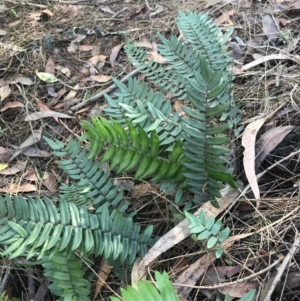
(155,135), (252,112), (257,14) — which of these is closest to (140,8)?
(257,14)

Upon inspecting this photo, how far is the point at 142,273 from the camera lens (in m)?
1.63

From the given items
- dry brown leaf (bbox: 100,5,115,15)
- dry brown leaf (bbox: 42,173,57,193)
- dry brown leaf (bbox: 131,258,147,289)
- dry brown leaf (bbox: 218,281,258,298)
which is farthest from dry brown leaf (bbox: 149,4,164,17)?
dry brown leaf (bbox: 218,281,258,298)

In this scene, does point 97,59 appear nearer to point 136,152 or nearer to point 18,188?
point 18,188

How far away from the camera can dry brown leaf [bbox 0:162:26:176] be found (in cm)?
234

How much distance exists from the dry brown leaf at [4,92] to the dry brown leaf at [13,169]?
20.7 inches

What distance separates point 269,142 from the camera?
1877mm

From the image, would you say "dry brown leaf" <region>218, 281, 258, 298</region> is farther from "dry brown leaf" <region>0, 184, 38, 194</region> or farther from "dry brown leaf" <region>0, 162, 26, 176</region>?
"dry brown leaf" <region>0, 162, 26, 176</region>

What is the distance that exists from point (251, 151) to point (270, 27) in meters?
1.13

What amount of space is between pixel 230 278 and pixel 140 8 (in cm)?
229

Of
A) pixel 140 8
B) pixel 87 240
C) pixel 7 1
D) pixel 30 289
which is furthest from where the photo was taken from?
pixel 7 1

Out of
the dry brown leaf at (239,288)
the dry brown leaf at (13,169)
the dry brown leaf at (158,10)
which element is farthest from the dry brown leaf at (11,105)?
the dry brown leaf at (239,288)

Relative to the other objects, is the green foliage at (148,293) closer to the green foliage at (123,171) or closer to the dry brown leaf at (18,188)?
the green foliage at (123,171)

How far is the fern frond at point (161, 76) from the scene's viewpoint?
84.0 inches

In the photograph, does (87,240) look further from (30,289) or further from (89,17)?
(89,17)
